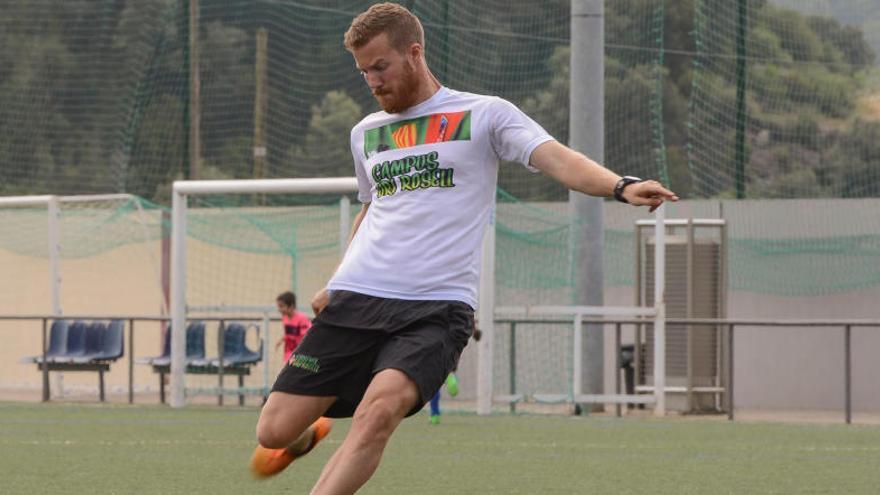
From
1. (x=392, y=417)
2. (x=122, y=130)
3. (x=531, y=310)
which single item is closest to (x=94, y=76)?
(x=122, y=130)

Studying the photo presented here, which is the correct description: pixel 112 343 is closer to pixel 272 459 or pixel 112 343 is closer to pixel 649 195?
→ pixel 272 459

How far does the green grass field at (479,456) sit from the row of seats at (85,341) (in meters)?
4.27

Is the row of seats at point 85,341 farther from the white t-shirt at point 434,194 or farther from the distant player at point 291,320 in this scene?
the white t-shirt at point 434,194

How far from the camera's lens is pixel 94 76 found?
2744 cm

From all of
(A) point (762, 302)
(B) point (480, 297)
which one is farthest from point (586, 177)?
(A) point (762, 302)

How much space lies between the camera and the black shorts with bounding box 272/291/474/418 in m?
5.56

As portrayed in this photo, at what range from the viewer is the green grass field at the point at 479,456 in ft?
30.0

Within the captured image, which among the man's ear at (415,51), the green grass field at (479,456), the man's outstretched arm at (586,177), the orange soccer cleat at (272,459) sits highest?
the man's ear at (415,51)

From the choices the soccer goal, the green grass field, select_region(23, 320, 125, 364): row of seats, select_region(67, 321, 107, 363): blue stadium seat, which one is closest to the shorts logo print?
the green grass field

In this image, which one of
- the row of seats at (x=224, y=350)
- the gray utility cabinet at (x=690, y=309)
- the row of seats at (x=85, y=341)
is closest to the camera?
the gray utility cabinet at (x=690, y=309)

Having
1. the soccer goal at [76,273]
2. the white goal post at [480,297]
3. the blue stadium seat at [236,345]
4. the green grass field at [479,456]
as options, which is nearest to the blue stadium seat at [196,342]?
the blue stadium seat at [236,345]

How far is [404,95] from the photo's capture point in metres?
5.80

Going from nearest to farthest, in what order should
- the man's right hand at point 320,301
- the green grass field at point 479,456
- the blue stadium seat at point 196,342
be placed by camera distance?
the man's right hand at point 320,301 → the green grass field at point 479,456 → the blue stadium seat at point 196,342

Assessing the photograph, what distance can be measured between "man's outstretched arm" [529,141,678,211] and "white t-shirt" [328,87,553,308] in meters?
0.07
